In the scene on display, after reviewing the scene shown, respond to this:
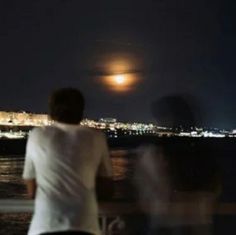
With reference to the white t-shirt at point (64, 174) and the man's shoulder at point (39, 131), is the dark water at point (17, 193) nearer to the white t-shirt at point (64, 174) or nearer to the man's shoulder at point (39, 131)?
the white t-shirt at point (64, 174)

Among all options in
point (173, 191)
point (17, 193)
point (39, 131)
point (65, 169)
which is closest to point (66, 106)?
point (39, 131)

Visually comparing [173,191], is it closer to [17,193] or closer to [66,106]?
[66,106]

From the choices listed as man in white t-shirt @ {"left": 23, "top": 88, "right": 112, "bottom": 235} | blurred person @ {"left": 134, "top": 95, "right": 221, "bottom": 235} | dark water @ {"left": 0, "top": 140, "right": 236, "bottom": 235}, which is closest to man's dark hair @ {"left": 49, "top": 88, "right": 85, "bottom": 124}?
man in white t-shirt @ {"left": 23, "top": 88, "right": 112, "bottom": 235}

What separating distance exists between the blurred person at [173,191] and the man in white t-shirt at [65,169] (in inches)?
25.2

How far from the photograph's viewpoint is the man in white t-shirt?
262cm

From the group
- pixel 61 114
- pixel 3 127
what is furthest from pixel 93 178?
pixel 3 127

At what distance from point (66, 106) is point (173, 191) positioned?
0.94 metres

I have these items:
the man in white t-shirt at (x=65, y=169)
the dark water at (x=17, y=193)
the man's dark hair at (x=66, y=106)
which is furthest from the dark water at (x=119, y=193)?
the man's dark hair at (x=66, y=106)

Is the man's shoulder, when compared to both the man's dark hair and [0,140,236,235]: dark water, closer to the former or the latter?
the man's dark hair

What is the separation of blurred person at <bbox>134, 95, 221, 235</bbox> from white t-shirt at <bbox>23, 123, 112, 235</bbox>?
2.27 ft

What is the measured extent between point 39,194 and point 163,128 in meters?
1.17

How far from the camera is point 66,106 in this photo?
Answer: 2.77m

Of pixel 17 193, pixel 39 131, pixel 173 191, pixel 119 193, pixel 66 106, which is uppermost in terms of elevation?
pixel 66 106

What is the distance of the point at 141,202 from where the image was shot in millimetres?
3453
